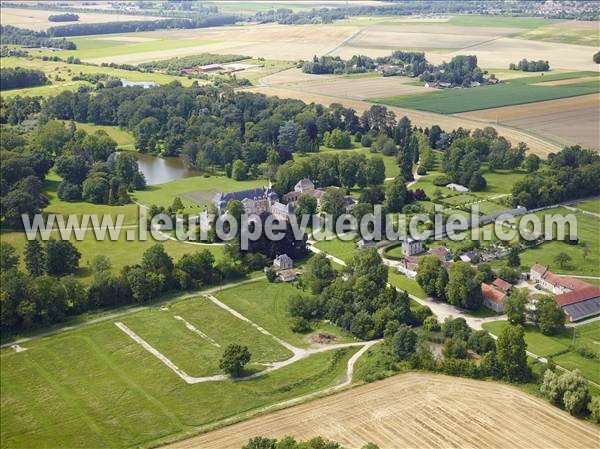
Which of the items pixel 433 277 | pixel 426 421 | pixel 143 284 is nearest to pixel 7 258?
pixel 143 284

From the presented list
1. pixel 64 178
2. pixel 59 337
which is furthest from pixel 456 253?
pixel 64 178

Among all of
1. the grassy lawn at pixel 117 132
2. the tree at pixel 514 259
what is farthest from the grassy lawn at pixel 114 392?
the grassy lawn at pixel 117 132

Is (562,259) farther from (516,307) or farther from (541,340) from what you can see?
(541,340)

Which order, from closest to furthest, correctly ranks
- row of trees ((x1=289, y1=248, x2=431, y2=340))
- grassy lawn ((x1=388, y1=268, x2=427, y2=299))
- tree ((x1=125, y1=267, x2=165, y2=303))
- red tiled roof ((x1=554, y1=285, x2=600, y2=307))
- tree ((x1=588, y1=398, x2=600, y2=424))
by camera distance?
tree ((x1=588, y1=398, x2=600, y2=424)) → row of trees ((x1=289, y1=248, x2=431, y2=340)) → red tiled roof ((x1=554, y1=285, x2=600, y2=307)) → tree ((x1=125, y1=267, x2=165, y2=303)) → grassy lawn ((x1=388, y1=268, x2=427, y2=299))

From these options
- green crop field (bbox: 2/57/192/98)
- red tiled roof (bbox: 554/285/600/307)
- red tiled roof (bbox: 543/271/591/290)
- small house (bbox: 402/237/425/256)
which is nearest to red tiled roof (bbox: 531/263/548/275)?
red tiled roof (bbox: 543/271/591/290)

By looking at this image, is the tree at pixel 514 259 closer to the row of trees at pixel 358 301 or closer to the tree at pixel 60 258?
the row of trees at pixel 358 301

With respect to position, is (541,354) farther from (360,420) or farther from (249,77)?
(249,77)

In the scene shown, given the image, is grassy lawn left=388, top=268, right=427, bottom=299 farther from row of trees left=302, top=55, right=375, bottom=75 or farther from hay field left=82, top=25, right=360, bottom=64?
hay field left=82, top=25, right=360, bottom=64
